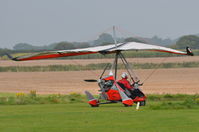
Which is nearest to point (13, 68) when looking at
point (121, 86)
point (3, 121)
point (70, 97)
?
point (70, 97)

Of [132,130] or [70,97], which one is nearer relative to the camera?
[132,130]

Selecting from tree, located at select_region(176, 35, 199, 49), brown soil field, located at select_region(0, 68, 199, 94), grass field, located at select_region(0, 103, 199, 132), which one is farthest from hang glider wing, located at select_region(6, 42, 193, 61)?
tree, located at select_region(176, 35, 199, 49)

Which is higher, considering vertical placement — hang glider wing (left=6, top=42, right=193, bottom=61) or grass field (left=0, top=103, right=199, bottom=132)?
hang glider wing (left=6, top=42, right=193, bottom=61)

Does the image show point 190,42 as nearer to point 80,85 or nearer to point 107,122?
point 80,85

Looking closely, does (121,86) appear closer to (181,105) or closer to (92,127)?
(181,105)

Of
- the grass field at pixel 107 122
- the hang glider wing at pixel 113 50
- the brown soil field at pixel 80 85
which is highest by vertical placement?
the hang glider wing at pixel 113 50

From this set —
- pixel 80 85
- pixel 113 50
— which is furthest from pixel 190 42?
pixel 113 50

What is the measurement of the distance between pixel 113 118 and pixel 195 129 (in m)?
3.24

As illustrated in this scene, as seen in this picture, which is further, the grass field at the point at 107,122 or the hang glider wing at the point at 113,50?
the hang glider wing at the point at 113,50

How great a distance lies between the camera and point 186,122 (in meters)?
15.9

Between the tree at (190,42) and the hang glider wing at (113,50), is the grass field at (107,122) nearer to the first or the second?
the hang glider wing at (113,50)

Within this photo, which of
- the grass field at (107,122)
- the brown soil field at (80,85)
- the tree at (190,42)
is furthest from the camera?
the tree at (190,42)

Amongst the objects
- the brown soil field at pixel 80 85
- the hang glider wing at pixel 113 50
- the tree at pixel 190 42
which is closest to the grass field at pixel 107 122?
the hang glider wing at pixel 113 50

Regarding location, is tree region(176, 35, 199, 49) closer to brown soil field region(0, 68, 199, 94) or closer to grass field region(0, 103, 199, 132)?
brown soil field region(0, 68, 199, 94)
